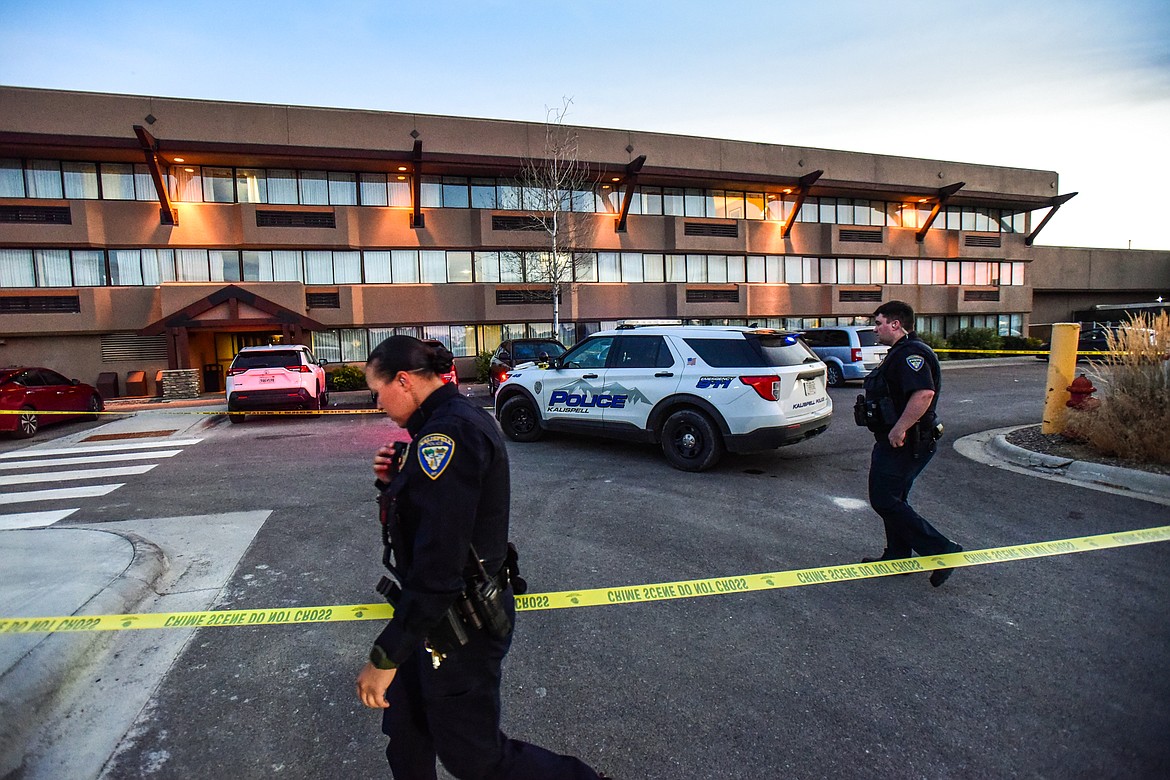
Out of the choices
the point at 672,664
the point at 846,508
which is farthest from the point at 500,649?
the point at 846,508

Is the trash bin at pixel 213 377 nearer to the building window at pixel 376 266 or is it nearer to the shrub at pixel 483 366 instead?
the building window at pixel 376 266

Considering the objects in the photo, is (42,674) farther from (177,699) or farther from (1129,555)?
(1129,555)

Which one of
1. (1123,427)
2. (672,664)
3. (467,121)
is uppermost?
(467,121)

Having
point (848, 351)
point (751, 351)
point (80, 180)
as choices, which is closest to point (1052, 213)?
point (848, 351)

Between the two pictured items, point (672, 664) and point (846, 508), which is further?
point (846, 508)

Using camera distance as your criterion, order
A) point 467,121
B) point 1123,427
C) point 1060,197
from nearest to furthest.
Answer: point 1123,427
point 467,121
point 1060,197

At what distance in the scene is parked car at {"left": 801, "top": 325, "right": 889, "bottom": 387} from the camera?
55.0 ft

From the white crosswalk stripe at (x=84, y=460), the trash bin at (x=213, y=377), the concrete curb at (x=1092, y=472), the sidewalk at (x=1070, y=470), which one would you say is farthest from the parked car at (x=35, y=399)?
the concrete curb at (x=1092, y=472)

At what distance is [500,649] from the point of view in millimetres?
1915

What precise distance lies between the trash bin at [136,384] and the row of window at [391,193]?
6.38 metres

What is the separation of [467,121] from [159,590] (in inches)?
907

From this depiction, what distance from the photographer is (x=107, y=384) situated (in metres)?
20.2

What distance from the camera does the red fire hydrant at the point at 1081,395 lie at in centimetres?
762

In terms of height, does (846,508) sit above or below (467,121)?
below
